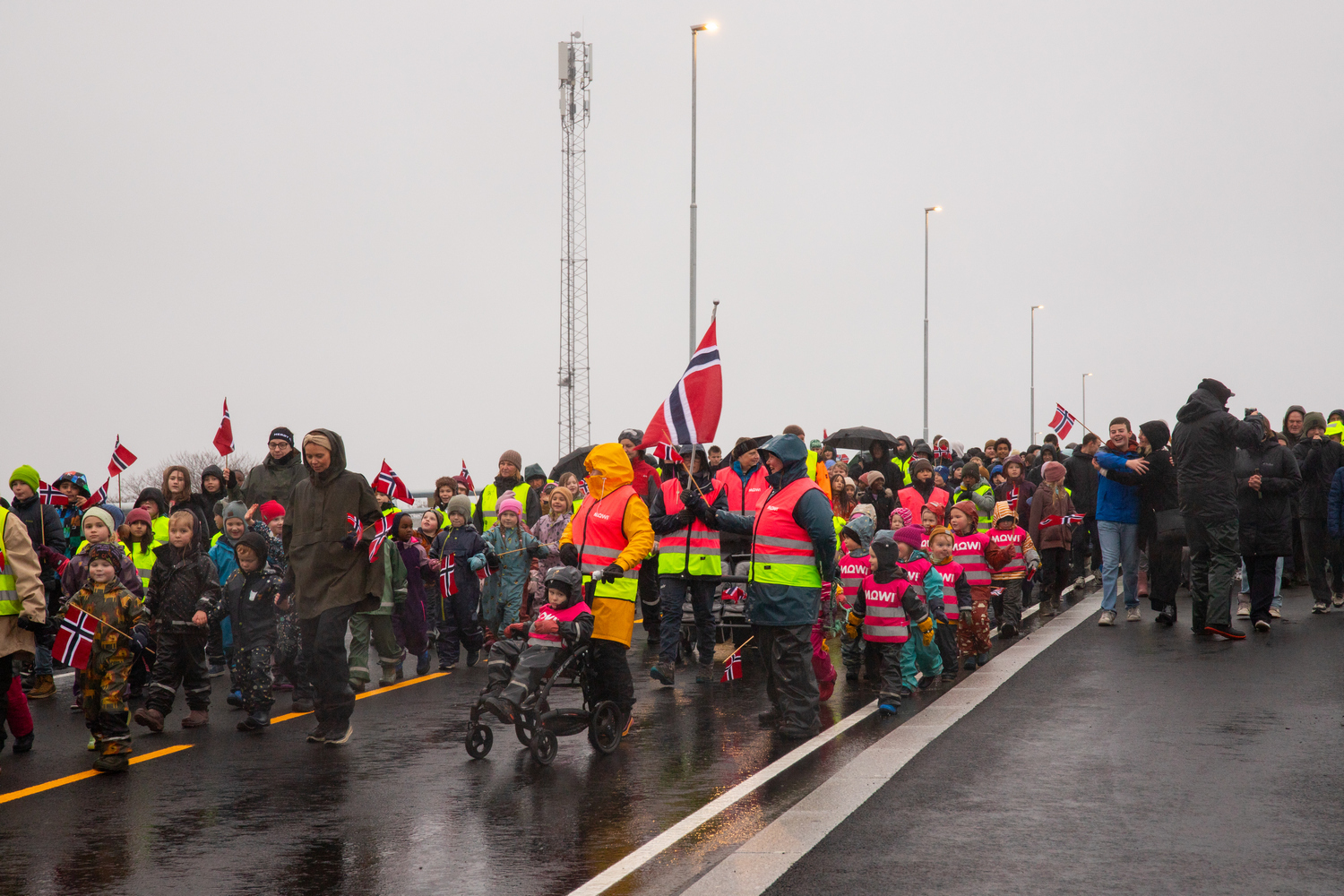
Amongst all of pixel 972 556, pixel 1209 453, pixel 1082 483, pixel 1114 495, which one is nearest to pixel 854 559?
pixel 972 556

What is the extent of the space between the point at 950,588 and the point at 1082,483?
25.2 feet

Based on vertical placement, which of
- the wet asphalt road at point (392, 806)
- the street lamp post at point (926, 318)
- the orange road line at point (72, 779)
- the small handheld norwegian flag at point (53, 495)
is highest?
the street lamp post at point (926, 318)

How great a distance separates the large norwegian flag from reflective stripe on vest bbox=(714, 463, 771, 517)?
0.66 m

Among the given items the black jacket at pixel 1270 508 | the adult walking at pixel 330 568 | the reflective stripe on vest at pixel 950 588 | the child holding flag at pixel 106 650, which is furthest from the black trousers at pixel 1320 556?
the child holding flag at pixel 106 650

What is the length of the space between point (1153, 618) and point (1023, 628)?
155 cm

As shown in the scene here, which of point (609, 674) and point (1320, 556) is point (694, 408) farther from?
point (1320, 556)

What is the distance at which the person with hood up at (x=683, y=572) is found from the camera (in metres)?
11.5

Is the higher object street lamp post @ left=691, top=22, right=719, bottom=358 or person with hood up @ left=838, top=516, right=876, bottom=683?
street lamp post @ left=691, top=22, right=719, bottom=358

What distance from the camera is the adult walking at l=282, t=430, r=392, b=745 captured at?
890cm

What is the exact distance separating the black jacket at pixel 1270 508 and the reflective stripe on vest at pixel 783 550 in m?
6.08

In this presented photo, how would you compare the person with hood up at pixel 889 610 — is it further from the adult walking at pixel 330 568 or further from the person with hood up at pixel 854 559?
the adult walking at pixel 330 568

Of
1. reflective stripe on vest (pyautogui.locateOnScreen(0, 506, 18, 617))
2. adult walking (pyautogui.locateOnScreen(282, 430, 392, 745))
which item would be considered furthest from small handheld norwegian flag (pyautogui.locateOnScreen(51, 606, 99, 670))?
adult walking (pyautogui.locateOnScreen(282, 430, 392, 745))

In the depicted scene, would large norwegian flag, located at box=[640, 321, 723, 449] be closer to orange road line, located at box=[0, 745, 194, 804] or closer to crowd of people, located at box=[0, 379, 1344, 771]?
crowd of people, located at box=[0, 379, 1344, 771]

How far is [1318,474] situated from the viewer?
15.0 meters
